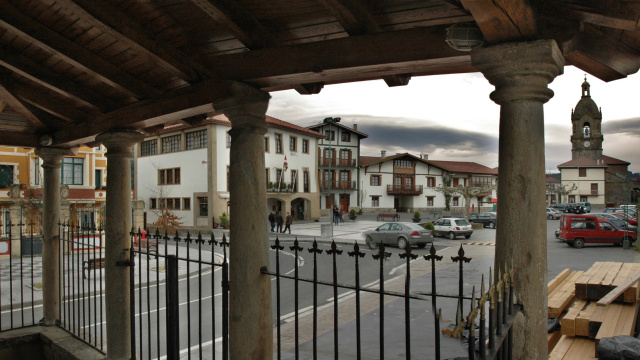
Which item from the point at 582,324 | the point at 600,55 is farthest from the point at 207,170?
the point at 600,55

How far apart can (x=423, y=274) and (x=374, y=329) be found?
19.3ft

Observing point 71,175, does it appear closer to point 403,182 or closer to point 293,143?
point 293,143

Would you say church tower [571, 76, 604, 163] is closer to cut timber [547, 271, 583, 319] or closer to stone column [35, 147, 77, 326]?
cut timber [547, 271, 583, 319]

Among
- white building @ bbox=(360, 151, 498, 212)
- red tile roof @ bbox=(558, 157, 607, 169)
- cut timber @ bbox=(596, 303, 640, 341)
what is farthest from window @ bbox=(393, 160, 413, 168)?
cut timber @ bbox=(596, 303, 640, 341)

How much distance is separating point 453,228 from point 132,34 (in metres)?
22.2

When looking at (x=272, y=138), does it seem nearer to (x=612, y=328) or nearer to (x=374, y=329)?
(x=374, y=329)

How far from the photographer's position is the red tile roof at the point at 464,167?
2080 inches

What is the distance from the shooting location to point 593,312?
4.82m

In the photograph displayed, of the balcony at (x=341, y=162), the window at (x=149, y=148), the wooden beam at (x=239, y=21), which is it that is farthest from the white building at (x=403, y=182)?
the wooden beam at (x=239, y=21)

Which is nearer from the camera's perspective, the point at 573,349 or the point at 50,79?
the point at 50,79

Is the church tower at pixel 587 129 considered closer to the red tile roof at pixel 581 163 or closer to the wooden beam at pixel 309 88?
the red tile roof at pixel 581 163

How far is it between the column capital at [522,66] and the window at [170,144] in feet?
98.3

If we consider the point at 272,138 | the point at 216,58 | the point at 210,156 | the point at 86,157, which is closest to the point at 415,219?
the point at 272,138

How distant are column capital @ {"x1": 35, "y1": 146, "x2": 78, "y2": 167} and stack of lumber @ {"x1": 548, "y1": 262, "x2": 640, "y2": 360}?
6209 mm
